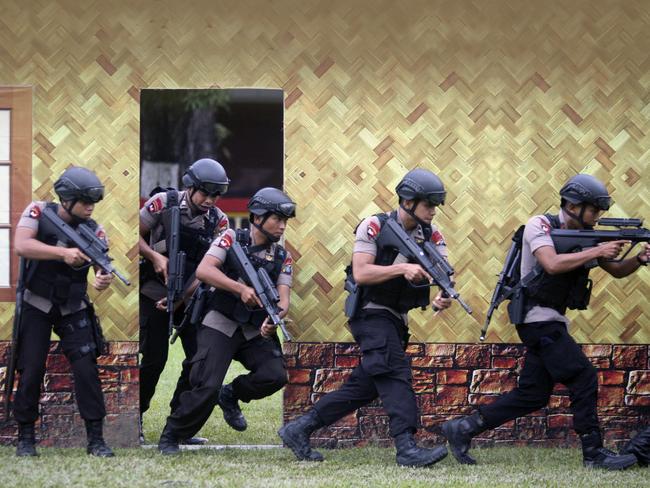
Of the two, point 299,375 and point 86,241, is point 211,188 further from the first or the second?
point 299,375

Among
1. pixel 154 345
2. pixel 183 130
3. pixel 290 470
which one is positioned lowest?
pixel 290 470

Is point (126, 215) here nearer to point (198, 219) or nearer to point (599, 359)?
point (198, 219)

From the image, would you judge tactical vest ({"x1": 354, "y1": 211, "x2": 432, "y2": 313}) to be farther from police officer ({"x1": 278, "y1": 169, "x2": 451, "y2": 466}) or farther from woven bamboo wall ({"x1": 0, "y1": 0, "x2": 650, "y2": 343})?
woven bamboo wall ({"x1": 0, "y1": 0, "x2": 650, "y2": 343})

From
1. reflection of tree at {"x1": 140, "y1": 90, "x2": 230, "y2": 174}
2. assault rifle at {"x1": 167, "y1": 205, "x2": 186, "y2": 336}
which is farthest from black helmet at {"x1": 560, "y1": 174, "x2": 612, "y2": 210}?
reflection of tree at {"x1": 140, "y1": 90, "x2": 230, "y2": 174}

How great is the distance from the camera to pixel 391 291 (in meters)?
7.83

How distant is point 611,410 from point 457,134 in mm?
2153

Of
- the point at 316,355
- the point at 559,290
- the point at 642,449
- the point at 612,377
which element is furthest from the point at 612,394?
the point at 316,355

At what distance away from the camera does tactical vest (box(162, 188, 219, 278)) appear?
8.56 m

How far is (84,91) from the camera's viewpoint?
28.1 ft

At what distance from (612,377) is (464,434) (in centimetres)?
133

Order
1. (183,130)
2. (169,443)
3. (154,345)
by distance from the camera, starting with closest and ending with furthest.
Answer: (169,443) < (154,345) < (183,130)

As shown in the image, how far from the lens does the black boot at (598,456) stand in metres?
7.74

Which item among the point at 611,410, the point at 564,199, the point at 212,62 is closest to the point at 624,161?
the point at 564,199

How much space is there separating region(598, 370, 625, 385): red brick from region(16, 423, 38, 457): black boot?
12.4 feet
